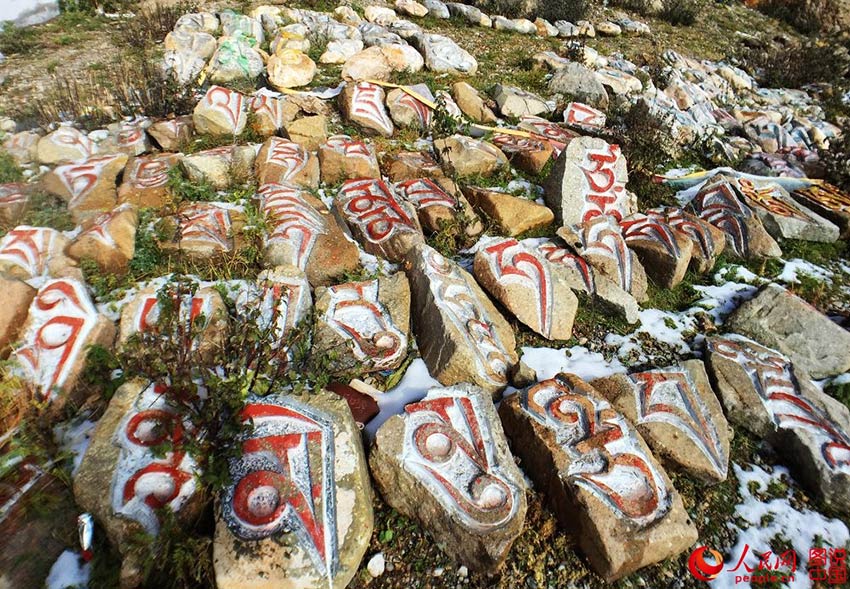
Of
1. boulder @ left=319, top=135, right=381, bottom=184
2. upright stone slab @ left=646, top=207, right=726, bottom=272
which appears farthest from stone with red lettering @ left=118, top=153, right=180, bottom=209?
upright stone slab @ left=646, top=207, right=726, bottom=272

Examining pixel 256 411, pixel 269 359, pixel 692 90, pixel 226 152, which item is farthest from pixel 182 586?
pixel 692 90

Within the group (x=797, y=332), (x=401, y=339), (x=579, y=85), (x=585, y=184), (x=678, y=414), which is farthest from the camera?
(x=579, y=85)

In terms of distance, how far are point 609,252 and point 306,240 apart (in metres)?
2.62

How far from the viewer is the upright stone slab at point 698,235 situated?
189 inches

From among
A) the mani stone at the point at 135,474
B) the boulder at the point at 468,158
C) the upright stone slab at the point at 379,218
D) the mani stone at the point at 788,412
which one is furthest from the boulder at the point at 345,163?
the mani stone at the point at 788,412

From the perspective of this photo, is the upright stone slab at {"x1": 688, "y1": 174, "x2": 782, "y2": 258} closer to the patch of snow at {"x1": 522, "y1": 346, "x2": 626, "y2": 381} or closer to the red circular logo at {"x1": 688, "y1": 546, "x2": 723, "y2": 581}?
the patch of snow at {"x1": 522, "y1": 346, "x2": 626, "y2": 381}

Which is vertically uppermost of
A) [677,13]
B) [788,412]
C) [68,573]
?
[677,13]

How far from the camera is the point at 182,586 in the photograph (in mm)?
2195

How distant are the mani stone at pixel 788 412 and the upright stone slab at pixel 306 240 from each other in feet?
9.44

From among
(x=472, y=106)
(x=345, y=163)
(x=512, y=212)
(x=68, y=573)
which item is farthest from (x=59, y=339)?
(x=472, y=106)

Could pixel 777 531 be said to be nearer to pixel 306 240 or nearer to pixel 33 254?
pixel 306 240

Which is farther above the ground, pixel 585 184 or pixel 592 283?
pixel 585 184

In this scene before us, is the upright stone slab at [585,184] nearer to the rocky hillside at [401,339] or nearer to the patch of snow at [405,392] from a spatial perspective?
the rocky hillside at [401,339]

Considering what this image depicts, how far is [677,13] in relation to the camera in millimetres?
13219
